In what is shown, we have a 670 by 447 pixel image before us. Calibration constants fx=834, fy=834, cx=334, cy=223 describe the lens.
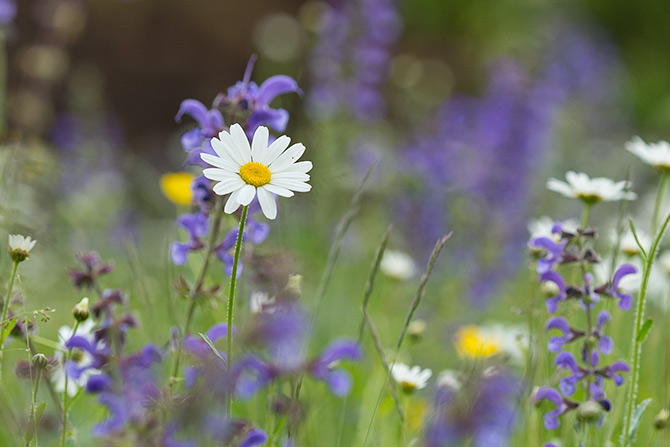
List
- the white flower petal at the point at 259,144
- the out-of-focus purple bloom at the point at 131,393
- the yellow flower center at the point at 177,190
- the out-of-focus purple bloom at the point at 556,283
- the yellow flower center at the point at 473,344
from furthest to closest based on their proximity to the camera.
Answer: the yellow flower center at the point at 177,190 → the yellow flower center at the point at 473,344 → the out-of-focus purple bloom at the point at 556,283 → the white flower petal at the point at 259,144 → the out-of-focus purple bloom at the point at 131,393

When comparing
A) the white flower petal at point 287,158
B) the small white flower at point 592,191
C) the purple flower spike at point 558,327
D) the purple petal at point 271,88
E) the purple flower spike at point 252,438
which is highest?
the purple petal at point 271,88

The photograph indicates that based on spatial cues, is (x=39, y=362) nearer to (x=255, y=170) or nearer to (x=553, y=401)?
(x=255, y=170)

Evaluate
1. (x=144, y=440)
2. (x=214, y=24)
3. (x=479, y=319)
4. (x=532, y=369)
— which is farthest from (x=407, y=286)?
(x=214, y=24)

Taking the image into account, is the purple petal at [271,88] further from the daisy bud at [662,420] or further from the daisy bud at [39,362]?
the daisy bud at [662,420]

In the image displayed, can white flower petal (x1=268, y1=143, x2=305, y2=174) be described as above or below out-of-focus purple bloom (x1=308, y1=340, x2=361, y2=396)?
above

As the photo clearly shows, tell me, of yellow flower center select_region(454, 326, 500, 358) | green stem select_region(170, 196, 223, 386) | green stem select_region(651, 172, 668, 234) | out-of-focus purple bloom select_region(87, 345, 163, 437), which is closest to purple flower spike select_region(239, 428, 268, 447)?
out-of-focus purple bloom select_region(87, 345, 163, 437)

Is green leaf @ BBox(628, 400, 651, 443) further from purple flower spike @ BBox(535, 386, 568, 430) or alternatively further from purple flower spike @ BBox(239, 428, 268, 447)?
purple flower spike @ BBox(239, 428, 268, 447)

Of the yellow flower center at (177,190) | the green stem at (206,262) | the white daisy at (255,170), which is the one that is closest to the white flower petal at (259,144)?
the white daisy at (255,170)

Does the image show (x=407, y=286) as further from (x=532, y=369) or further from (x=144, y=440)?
(x=144, y=440)
